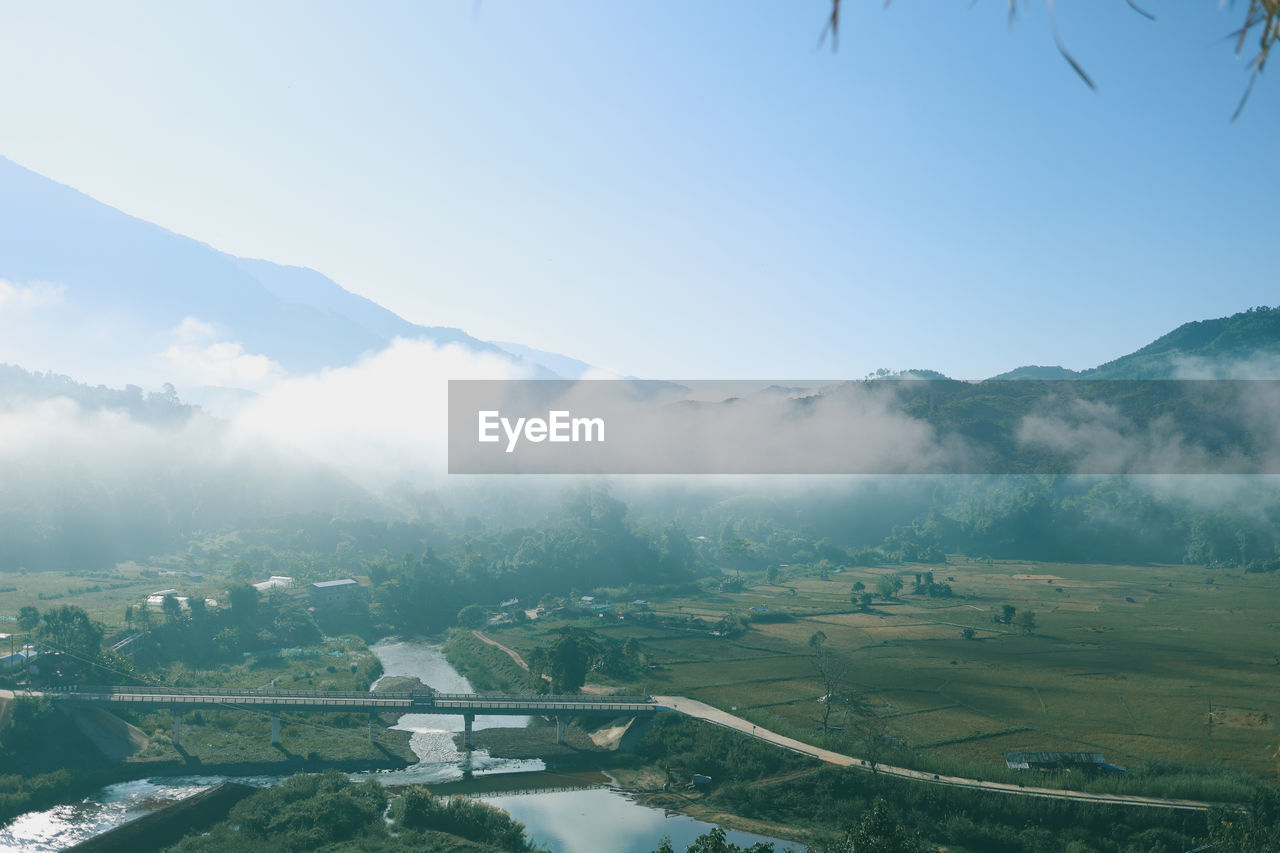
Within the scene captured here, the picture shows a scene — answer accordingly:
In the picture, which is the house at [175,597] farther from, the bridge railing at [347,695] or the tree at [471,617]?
the tree at [471,617]

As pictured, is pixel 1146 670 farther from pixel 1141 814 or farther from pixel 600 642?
pixel 600 642

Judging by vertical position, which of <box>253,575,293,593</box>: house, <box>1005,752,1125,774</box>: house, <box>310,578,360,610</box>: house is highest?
<box>253,575,293,593</box>: house

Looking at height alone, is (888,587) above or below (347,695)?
below

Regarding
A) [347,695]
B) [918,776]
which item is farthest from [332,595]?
[918,776]

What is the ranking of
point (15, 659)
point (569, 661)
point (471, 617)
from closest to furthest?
point (15, 659), point (569, 661), point (471, 617)

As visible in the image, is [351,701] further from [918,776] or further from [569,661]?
[918,776]

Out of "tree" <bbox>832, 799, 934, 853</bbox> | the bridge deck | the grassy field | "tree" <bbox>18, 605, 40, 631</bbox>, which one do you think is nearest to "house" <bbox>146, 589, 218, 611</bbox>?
"tree" <bbox>18, 605, 40, 631</bbox>

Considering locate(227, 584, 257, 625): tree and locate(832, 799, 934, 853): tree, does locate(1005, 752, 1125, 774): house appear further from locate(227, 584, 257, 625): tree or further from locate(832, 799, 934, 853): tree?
locate(227, 584, 257, 625): tree
